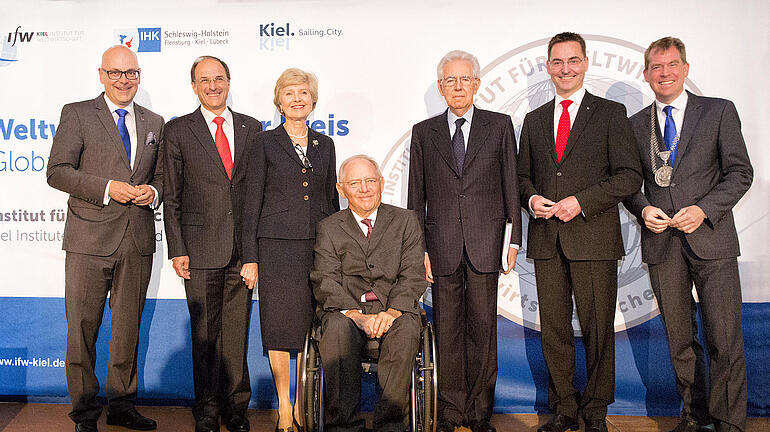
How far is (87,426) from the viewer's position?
333 centimetres

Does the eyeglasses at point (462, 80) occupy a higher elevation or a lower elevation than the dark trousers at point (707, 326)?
higher

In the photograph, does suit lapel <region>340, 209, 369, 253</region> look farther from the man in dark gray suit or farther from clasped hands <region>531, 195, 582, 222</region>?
the man in dark gray suit

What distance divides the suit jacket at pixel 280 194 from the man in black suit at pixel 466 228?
0.53 m

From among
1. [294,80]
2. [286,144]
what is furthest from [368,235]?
[294,80]

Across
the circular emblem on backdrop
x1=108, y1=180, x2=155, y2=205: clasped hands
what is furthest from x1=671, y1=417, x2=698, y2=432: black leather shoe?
x1=108, y1=180, x2=155, y2=205: clasped hands

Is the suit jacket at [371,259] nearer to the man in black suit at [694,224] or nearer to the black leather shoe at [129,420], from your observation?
the man in black suit at [694,224]

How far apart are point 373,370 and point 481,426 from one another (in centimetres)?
79

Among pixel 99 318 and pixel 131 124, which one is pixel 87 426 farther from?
pixel 131 124

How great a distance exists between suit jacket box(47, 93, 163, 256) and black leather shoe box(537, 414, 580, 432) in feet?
7.52

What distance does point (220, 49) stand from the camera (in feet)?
13.3

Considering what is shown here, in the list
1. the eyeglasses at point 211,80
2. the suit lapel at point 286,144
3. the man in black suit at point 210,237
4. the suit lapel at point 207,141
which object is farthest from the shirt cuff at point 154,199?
the suit lapel at point 286,144

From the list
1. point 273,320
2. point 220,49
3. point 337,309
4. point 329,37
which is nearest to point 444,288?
point 337,309

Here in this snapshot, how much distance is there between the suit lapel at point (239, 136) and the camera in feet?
11.2

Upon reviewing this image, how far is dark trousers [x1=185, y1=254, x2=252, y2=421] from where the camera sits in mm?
3338
